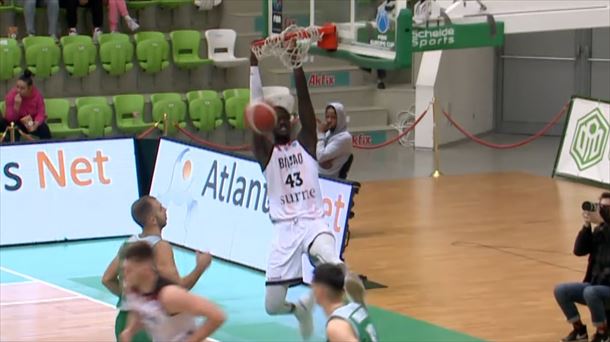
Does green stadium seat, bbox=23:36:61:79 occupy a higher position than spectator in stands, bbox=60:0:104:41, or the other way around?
spectator in stands, bbox=60:0:104:41

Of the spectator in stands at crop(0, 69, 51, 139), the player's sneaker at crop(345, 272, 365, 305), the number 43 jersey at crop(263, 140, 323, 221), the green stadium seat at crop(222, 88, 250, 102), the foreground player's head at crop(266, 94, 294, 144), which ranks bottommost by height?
the green stadium seat at crop(222, 88, 250, 102)

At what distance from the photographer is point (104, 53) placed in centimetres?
2258

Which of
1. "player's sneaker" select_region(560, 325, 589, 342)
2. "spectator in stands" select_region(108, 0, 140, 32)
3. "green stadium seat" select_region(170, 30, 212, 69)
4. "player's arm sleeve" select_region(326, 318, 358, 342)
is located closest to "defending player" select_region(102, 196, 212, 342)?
"player's arm sleeve" select_region(326, 318, 358, 342)

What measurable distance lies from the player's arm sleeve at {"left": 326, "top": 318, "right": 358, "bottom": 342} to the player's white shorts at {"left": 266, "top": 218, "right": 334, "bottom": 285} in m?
3.96

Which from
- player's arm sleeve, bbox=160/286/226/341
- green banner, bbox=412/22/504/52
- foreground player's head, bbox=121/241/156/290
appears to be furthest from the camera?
green banner, bbox=412/22/504/52

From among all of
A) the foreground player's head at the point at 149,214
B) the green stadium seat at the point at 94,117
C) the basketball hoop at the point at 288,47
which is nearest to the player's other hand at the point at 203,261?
the foreground player's head at the point at 149,214

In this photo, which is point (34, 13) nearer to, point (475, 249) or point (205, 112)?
point (205, 112)

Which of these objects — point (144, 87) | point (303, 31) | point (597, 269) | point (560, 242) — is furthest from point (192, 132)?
point (597, 269)

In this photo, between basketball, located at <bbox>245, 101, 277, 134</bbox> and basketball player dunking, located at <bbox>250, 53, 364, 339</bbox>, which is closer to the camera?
basketball, located at <bbox>245, 101, 277, 134</bbox>

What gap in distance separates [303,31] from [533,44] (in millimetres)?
14890

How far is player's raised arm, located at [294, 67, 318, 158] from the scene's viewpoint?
412 inches

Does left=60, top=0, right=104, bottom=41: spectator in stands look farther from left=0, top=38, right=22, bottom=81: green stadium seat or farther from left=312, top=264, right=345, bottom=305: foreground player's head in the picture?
left=312, top=264, right=345, bottom=305: foreground player's head

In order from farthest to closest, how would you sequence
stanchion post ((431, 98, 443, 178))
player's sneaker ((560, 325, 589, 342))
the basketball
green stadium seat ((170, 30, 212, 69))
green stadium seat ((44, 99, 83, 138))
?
green stadium seat ((170, 30, 212, 69)), stanchion post ((431, 98, 443, 178)), green stadium seat ((44, 99, 83, 138)), player's sneaker ((560, 325, 589, 342)), the basketball

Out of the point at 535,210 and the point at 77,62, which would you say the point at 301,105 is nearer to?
the point at 535,210
